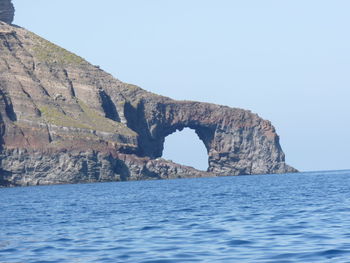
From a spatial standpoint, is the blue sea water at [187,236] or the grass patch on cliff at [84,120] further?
the grass patch on cliff at [84,120]

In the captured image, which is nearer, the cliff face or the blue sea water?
the blue sea water

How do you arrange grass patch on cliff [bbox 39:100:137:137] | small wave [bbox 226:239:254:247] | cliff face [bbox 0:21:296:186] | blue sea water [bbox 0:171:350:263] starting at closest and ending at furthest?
blue sea water [bbox 0:171:350:263] < small wave [bbox 226:239:254:247] < cliff face [bbox 0:21:296:186] < grass patch on cliff [bbox 39:100:137:137]

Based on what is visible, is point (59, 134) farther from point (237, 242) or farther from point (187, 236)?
point (237, 242)

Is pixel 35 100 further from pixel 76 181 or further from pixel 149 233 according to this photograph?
pixel 149 233

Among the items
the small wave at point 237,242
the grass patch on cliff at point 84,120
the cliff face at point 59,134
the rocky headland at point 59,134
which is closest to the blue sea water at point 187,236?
the small wave at point 237,242

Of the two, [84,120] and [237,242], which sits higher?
[84,120]

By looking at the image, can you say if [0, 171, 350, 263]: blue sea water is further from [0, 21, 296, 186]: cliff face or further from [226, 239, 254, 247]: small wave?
[0, 21, 296, 186]: cliff face

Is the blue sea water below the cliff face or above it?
below

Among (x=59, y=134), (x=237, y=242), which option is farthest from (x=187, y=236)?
(x=59, y=134)

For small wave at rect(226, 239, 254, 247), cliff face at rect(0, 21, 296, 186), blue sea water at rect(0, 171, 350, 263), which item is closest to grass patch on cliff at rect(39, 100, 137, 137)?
cliff face at rect(0, 21, 296, 186)

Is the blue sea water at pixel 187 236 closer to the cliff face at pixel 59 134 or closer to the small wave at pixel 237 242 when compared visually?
the small wave at pixel 237 242

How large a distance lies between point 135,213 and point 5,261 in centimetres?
2529

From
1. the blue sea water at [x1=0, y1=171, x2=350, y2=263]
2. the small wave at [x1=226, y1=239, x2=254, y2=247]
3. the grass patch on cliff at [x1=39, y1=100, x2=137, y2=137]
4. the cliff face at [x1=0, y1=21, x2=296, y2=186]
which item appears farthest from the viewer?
the grass patch on cliff at [x1=39, y1=100, x2=137, y2=137]

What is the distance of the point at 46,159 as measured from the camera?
6471 inches
